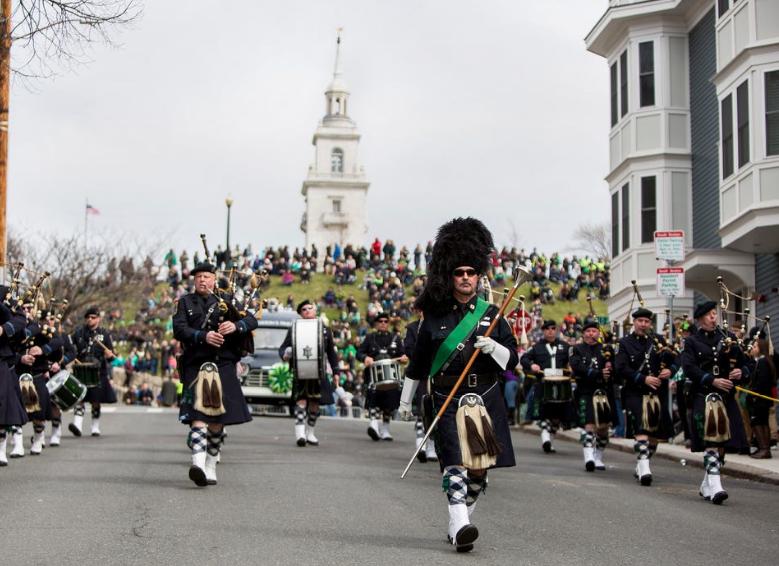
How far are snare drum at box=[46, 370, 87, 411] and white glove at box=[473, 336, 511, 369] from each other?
37.3 feet

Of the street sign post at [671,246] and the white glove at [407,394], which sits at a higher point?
the street sign post at [671,246]

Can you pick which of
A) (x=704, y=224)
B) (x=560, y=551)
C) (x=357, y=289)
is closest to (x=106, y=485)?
(x=560, y=551)

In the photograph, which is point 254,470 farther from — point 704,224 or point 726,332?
point 704,224

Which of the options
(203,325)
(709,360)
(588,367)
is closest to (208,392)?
(203,325)

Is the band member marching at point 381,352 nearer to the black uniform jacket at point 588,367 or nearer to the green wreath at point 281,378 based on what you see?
the black uniform jacket at point 588,367

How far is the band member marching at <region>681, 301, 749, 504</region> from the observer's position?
13.9 m

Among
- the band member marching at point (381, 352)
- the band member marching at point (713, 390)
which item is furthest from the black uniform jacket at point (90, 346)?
the band member marching at point (713, 390)

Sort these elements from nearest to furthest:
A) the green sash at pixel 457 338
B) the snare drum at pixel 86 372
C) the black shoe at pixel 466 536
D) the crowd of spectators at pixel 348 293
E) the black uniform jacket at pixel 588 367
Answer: the black shoe at pixel 466 536 < the green sash at pixel 457 338 < the black uniform jacket at pixel 588 367 < the snare drum at pixel 86 372 < the crowd of spectators at pixel 348 293

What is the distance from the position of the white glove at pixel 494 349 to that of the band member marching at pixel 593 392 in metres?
8.01

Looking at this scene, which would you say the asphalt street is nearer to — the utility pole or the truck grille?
the utility pole

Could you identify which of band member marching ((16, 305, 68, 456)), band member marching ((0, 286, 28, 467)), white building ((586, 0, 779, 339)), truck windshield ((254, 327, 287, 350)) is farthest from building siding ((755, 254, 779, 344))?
band member marching ((0, 286, 28, 467))

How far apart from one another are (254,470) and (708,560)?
714 cm

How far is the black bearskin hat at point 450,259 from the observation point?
10141 mm

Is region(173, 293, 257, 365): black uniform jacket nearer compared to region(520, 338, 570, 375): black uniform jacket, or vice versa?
region(173, 293, 257, 365): black uniform jacket
